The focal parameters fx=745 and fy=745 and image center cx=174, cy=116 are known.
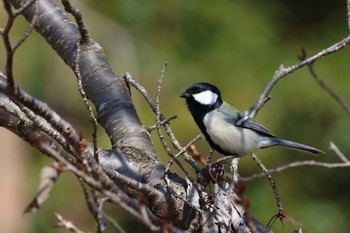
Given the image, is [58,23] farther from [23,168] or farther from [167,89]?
[23,168]

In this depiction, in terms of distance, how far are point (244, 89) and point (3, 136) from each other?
7.42ft

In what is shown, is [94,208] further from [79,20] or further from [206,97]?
[206,97]

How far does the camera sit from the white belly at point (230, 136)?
2520mm

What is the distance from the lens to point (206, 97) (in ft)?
8.48

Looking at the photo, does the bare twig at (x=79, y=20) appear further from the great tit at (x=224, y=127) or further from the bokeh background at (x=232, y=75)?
the bokeh background at (x=232, y=75)

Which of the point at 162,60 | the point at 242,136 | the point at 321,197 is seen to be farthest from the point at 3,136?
the point at 242,136

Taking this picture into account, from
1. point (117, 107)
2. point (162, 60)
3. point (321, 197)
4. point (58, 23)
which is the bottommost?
point (321, 197)

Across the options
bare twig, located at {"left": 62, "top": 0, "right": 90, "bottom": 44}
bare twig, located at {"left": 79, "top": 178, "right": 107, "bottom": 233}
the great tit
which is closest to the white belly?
the great tit

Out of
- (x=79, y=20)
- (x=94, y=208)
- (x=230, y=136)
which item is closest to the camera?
(x=94, y=208)

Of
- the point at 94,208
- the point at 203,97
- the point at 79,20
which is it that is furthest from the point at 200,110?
the point at 94,208

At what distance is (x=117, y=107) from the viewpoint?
2115 mm

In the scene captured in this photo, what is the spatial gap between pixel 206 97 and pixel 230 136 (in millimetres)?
162

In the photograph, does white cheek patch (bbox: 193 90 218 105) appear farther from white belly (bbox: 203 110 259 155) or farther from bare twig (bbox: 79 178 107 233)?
bare twig (bbox: 79 178 107 233)

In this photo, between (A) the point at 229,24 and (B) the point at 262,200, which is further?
(A) the point at 229,24
